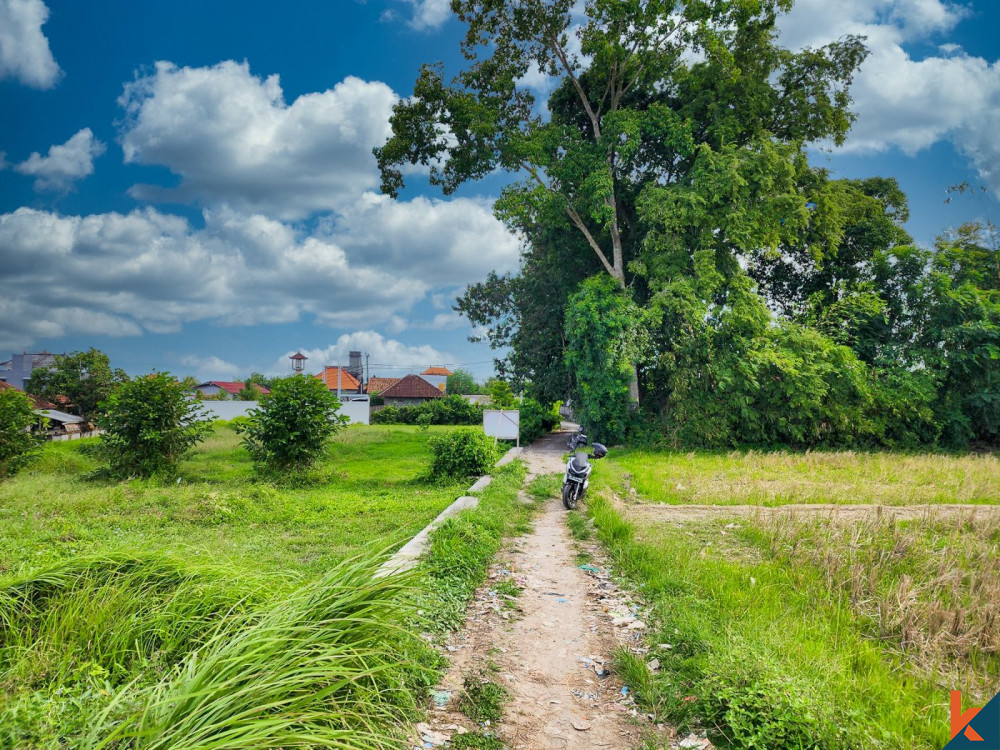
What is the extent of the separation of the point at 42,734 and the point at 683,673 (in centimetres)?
332

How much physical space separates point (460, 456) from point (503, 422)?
22.5 ft

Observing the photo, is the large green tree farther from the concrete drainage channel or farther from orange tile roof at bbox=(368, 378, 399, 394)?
orange tile roof at bbox=(368, 378, 399, 394)

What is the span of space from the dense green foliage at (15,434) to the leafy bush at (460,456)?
31.1 ft

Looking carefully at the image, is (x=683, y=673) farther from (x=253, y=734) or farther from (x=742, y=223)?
(x=742, y=223)

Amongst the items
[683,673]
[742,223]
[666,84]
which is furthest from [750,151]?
[683,673]

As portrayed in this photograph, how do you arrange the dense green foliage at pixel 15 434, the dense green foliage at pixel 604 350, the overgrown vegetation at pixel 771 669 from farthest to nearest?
the dense green foliage at pixel 604 350 → the dense green foliage at pixel 15 434 → the overgrown vegetation at pixel 771 669

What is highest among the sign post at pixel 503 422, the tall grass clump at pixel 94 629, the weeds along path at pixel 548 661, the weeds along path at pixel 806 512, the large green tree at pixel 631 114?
the large green tree at pixel 631 114

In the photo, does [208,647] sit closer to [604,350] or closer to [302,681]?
[302,681]

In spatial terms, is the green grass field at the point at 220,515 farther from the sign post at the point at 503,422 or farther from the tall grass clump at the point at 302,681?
the sign post at the point at 503,422

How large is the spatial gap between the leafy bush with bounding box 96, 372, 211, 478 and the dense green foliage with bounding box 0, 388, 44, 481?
2106 mm

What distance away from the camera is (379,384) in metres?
62.4

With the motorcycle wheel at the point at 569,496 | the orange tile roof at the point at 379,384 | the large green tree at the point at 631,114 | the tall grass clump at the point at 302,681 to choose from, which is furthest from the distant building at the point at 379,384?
the tall grass clump at the point at 302,681

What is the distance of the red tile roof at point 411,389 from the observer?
57438mm

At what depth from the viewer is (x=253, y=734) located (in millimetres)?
2297
